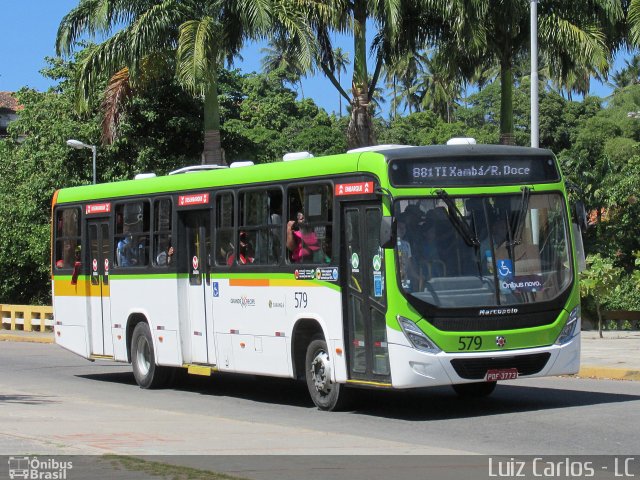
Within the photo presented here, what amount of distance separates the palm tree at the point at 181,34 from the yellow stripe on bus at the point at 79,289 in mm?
8437

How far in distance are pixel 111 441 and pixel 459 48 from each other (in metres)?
21.6

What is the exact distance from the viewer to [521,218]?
14211 mm

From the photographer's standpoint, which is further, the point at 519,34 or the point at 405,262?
the point at 519,34

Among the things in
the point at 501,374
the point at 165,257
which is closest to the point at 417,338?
A: the point at 501,374

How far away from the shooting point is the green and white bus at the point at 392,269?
13680 mm

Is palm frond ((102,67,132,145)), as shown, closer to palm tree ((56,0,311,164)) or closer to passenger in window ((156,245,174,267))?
palm tree ((56,0,311,164))

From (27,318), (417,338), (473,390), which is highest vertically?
(417,338)

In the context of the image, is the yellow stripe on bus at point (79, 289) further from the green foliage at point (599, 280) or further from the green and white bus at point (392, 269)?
the green foliage at point (599, 280)

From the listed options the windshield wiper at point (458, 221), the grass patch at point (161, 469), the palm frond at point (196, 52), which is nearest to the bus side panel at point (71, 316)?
the palm frond at point (196, 52)

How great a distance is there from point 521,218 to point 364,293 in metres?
2.08

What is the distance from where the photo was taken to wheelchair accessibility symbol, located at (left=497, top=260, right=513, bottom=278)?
1388 cm

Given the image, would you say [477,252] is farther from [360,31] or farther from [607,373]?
[360,31]

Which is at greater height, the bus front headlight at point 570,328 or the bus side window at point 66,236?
the bus side window at point 66,236

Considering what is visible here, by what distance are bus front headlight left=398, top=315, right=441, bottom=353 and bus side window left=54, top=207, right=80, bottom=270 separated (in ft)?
31.4
